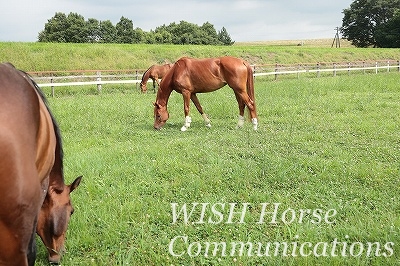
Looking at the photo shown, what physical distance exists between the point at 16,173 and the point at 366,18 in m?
71.3

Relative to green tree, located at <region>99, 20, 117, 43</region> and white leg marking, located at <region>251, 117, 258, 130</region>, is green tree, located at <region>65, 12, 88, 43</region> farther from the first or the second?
white leg marking, located at <region>251, 117, 258, 130</region>

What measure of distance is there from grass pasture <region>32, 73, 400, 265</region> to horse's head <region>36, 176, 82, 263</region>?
21 centimetres

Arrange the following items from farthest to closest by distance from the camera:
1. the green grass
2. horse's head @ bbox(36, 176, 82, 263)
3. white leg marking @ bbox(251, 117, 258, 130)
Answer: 1. the green grass
2. white leg marking @ bbox(251, 117, 258, 130)
3. horse's head @ bbox(36, 176, 82, 263)

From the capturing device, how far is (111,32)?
5559 centimetres

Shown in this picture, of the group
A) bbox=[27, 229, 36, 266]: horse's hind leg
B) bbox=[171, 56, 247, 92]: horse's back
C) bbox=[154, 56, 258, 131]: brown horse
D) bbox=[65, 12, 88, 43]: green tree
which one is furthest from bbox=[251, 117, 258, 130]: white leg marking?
bbox=[65, 12, 88, 43]: green tree

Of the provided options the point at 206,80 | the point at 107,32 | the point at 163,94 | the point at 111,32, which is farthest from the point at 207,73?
the point at 111,32

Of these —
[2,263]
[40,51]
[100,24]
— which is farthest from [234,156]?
[100,24]

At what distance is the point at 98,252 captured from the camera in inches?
125

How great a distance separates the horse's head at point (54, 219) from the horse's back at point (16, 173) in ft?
2.82

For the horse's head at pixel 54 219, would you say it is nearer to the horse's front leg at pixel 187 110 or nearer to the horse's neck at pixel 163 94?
the horse's front leg at pixel 187 110

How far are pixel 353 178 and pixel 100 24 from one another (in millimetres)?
56177

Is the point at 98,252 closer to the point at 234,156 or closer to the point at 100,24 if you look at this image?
the point at 234,156

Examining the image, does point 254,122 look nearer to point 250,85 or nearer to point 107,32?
point 250,85

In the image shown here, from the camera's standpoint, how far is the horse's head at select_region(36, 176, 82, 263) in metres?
2.82
